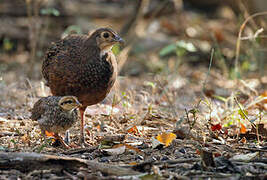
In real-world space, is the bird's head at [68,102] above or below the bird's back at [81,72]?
below

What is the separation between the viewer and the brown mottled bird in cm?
476

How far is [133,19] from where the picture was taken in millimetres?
8570

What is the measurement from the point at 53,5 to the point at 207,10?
5.59 m

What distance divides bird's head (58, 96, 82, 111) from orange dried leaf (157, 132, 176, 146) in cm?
89

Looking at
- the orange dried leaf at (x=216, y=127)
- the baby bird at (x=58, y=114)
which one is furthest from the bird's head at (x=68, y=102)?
the orange dried leaf at (x=216, y=127)

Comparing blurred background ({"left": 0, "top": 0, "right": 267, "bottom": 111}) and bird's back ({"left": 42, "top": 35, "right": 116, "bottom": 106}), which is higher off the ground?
blurred background ({"left": 0, "top": 0, "right": 267, "bottom": 111})

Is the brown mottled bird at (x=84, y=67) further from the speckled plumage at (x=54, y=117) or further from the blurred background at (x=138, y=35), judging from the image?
the blurred background at (x=138, y=35)

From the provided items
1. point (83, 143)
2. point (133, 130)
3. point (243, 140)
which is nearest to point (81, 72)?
point (83, 143)

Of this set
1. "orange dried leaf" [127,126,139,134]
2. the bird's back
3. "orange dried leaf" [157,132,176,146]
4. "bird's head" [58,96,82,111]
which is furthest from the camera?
"orange dried leaf" [127,126,139,134]

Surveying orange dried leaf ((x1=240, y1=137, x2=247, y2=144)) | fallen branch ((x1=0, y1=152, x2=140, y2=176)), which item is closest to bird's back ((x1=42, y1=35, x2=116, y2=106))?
fallen branch ((x1=0, y1=152, x2=140, y2=176))

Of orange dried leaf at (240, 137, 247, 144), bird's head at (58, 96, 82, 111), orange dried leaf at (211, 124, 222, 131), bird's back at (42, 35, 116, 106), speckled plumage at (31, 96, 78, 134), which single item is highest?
bird's back at (42, 35, 116, 106)

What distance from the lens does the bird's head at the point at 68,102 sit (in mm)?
4457

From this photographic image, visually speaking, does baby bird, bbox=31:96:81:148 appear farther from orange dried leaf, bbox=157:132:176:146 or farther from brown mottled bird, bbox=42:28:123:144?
orange dried leaf, bbox=157:132:176:146

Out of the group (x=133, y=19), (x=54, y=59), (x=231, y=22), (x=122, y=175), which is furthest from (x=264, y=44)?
(x=122, y=175)
